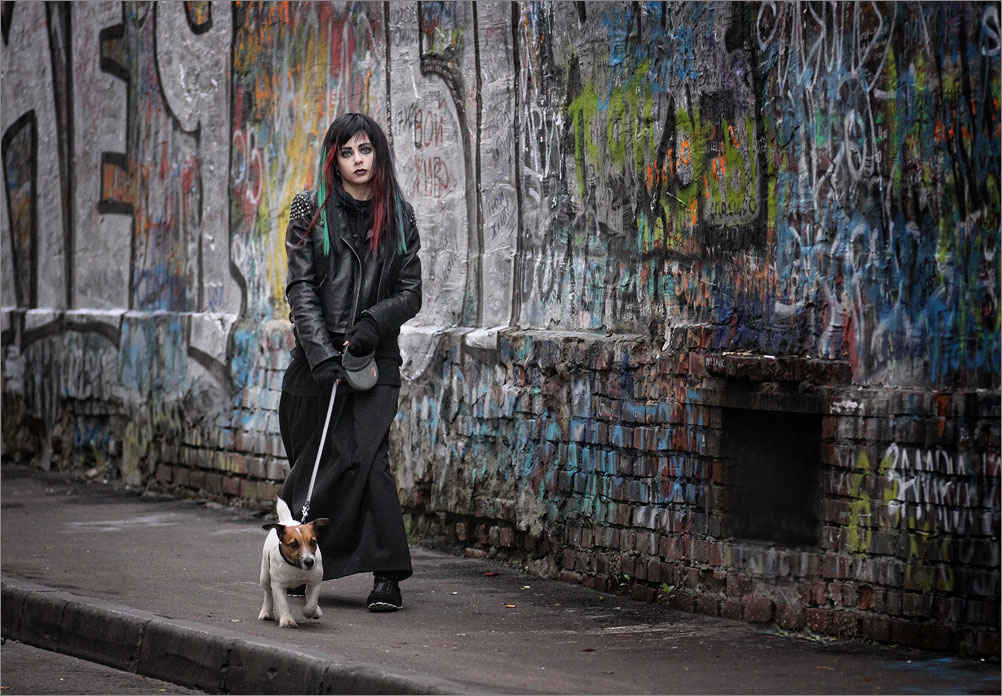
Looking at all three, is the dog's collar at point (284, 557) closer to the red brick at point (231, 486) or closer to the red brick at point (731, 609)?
the red brick at point (731, 609)

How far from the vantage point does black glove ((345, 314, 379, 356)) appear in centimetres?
675

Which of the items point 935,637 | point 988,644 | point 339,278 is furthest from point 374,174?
point 988,644

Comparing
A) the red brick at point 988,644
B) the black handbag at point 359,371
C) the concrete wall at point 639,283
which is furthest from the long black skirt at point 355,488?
the red brick at point 988,644

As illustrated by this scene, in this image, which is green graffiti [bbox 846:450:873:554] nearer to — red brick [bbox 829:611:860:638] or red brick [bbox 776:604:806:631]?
red brick [bbox 829:611:860:638]

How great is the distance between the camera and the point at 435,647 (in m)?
6.14

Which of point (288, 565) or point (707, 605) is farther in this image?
point (707, 605)

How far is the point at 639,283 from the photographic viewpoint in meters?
7.34

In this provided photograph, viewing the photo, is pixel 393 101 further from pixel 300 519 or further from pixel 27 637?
pixel 27 637

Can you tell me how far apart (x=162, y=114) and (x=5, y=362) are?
284cm

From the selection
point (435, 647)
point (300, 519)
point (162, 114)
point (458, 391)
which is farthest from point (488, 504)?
point (162, 114)

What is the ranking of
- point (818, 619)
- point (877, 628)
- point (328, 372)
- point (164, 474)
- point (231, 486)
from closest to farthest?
point (877, 628) → point (818, 619) → point (328, 372) → point (231, 486) → point (164, 474)

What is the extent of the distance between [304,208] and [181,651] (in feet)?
6.43

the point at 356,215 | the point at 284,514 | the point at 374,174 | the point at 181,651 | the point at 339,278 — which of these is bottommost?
the point at 181,651

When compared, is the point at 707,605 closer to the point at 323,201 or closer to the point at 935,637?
the point at 935,637
